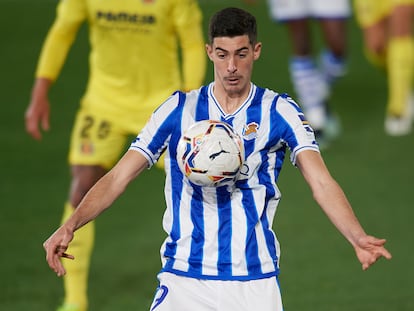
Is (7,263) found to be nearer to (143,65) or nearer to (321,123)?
(143,65)

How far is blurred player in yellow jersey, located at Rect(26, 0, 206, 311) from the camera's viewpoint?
7.66m

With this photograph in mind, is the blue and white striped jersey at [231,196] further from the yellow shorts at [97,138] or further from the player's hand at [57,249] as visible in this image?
the yellow shorts at [97,138]

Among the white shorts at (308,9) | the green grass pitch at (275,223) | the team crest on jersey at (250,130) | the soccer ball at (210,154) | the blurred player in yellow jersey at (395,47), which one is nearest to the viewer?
the soccer ball at (210,154)

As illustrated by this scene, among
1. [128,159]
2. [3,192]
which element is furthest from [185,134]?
[3,192]

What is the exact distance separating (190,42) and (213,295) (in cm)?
257

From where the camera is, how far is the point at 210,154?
532cm

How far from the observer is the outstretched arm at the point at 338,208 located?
5016 mm

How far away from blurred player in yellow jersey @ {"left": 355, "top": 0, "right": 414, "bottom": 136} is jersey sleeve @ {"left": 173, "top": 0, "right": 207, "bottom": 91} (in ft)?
14.9

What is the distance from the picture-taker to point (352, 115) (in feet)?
43.7

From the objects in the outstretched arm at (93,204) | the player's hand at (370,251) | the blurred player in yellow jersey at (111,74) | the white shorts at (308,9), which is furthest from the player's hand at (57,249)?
the white shorts at (308,9)

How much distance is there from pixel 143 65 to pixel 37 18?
10.0 meters

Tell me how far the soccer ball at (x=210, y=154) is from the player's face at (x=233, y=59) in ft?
0.85

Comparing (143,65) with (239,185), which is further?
(143,65)

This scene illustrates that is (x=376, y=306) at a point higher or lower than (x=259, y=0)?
lower
